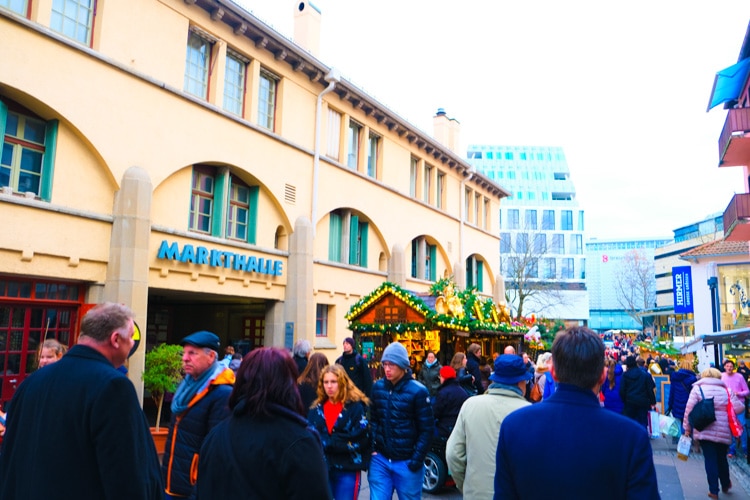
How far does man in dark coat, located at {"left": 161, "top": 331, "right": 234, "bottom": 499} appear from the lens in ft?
12.9

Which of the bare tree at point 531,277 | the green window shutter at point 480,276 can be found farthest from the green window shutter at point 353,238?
the bare tree at point 531,277

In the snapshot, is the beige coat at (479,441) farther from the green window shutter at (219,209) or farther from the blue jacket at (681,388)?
the green window shutter at (219,209)

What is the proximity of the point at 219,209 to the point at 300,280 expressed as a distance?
11.2 ft

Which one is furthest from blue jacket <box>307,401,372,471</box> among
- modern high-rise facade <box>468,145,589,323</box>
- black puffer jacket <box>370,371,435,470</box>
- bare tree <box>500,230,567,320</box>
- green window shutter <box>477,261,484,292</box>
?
modern high-rise facade <box>468,145,589,323</box>

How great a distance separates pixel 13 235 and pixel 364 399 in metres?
8.68

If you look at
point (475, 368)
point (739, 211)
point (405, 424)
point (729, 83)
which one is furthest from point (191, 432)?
point (729, 83)

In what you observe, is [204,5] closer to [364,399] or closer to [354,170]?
[354,170]

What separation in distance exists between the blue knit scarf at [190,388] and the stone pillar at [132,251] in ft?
30.0

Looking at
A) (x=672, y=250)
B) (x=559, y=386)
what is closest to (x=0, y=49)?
(x=559, y=386)

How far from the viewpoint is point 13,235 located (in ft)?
36.2

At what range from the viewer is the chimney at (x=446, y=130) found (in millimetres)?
30266

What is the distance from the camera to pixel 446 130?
30375 millimetres

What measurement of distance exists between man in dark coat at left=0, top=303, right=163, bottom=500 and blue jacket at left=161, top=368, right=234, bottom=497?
102 centimetres

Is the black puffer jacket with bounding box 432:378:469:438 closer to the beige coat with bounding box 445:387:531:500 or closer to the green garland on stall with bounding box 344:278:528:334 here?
the beige coat with bounding box 445:387:531:500
